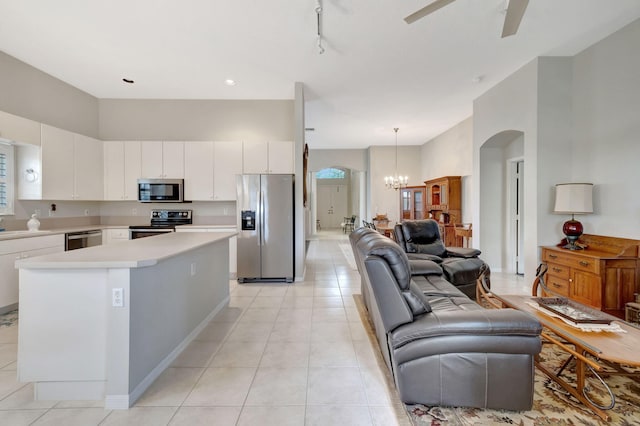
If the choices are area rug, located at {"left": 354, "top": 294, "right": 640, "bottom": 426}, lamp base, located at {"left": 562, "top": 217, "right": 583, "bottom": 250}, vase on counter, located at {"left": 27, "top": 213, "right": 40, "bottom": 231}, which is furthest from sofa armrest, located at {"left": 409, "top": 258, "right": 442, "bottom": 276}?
vase on counter, located at {"left": 27, "top": 213, "right": 40, "bottom": 231}

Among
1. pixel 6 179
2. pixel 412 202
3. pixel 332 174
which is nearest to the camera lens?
pixel 6 179

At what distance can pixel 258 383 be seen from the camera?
1991 millimetres

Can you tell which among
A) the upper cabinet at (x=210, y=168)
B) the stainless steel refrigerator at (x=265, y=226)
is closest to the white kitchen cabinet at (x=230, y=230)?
the stainless steel refrigerator at (x=265, y=226)

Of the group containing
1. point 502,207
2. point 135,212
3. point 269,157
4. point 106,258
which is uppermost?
point 269,157

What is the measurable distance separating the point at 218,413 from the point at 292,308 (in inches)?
70.5

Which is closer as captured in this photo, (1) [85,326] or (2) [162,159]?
(1) [85,326]

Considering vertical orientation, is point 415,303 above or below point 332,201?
below

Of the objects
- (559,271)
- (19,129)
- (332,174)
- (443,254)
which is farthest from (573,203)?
(332,174)

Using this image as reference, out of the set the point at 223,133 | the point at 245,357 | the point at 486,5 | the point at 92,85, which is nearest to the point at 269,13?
the point at 486,5

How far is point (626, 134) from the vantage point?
3080mm

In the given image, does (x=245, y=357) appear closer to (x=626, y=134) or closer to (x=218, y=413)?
(x=218, y=413)

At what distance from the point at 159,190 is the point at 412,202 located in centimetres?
634

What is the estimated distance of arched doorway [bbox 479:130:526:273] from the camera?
16.5 ft

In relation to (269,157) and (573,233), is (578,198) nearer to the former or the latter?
(573,233)
